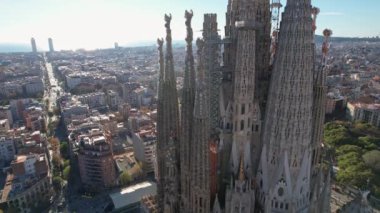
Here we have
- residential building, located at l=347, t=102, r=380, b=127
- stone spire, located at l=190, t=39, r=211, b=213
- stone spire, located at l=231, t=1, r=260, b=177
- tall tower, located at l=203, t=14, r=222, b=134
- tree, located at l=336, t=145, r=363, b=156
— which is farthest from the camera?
residential building, located at l=347, t=102, r=380, b=127

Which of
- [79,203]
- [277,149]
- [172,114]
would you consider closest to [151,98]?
[79,203]

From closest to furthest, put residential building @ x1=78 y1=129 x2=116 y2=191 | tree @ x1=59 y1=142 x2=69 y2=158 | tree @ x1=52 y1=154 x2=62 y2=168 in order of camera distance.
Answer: residential building @ x1=78 y1=129 x2=116 y2=191 → tree @ x1=52 y1=154 x2=62 y2=168 → tree @ x1=59 y1=142 x2=69 y2=158

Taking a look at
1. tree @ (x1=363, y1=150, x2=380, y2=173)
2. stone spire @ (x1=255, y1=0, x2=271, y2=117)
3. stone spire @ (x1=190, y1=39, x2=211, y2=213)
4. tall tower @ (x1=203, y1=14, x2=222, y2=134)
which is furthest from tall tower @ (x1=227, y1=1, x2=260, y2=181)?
tree @ (x1=363, y1=150, x2=380, y2=173)

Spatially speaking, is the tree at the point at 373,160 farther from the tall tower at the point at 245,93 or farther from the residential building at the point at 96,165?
the residential building at the point at 96,165

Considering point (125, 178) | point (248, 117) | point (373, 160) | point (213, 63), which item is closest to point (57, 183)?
point (125, 178)

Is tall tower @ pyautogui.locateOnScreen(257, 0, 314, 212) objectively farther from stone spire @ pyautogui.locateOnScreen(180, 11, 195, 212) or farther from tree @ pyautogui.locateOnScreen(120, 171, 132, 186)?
tree @ pyautogui.locateOnScreen(120, 171, 132, 186)

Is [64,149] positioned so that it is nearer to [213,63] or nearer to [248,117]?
[213,63]
